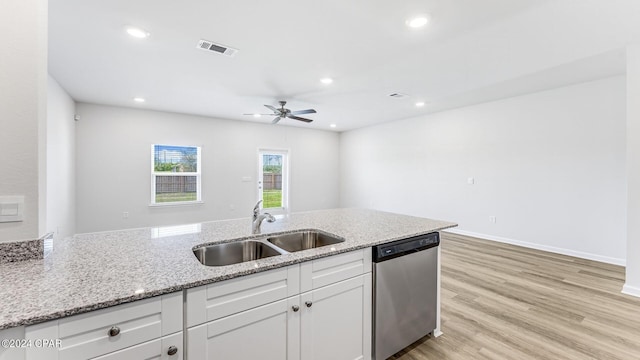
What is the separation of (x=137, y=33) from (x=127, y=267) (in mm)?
2316

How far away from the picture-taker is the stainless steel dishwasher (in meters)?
1.78

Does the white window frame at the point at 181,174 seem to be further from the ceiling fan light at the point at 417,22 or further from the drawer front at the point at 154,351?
the drawer front at the point at 154,351

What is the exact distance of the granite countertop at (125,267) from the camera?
36.6 inches

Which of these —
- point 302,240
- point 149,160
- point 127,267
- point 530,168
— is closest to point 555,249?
point 530,168

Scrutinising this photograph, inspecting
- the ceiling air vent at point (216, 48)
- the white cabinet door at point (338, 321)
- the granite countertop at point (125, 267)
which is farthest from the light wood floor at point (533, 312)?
the ceiling air vent at point (216, 48)

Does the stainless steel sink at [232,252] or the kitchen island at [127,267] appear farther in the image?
the stainless steel sink at [232,252]

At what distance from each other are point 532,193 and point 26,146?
6.00m

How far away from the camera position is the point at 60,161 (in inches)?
161

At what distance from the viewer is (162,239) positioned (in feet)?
5.85

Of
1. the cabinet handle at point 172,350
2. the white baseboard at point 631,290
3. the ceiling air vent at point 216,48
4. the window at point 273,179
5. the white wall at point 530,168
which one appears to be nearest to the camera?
the cabinet handle at point 172,350

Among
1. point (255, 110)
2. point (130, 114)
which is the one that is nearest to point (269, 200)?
point (255, 110)

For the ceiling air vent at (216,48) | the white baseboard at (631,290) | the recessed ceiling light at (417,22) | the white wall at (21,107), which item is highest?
the ceiling air vent at (216,48)

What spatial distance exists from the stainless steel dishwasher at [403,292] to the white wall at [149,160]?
535 centimetres

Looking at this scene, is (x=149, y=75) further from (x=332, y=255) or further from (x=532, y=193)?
(x=532, y=193)
